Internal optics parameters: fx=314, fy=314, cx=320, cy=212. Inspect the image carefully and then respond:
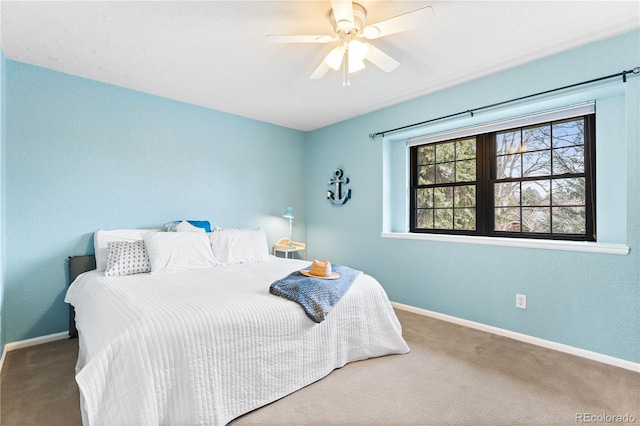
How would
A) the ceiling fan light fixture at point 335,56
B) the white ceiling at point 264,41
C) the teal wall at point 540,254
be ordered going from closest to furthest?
1. the white ceiling at point 264,41
2. the ceiling fan light fixture at point 335,56
3. the teal wall at point 540,254

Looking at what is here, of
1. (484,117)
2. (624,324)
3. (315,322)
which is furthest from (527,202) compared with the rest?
(315,322)

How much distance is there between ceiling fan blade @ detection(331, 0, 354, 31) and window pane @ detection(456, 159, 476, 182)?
2.12m

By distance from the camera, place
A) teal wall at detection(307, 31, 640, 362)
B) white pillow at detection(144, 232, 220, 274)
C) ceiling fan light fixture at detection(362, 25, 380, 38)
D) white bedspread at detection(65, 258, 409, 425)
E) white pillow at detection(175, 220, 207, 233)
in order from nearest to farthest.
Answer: white bedspread at detection(65, 258, 409, 425)
ceiling fan light fixture at detection(362, 25, 380, 38)
teal wall at detection(307, 31, 640, 362)
white pillow at detection(144, 232, 220, 274)
white pillow at detection(175, 220, 207, 233)

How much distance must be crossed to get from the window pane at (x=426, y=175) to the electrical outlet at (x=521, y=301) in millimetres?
1499

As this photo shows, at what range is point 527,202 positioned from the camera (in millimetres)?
2947

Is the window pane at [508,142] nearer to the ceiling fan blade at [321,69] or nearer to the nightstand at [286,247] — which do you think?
the ceiling fan blade at [321,69]

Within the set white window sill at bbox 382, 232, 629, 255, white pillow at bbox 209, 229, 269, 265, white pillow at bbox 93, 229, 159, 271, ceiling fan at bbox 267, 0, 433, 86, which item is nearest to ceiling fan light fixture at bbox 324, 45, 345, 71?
ceiling fan at bbox 267, 0, 433, 86

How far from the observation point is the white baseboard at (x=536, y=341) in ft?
7.36

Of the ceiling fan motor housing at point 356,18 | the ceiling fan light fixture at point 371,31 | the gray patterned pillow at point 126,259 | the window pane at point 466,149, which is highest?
the ceiling fan motor housing at point 356,18

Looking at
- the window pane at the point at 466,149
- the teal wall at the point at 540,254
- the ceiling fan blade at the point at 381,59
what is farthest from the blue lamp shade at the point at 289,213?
the ceiling fan blade at the point at 381,59

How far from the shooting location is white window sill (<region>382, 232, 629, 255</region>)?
7.52 feet

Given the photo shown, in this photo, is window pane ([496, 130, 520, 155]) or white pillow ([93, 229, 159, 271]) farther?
window pane ([496, 130, 520, 155])

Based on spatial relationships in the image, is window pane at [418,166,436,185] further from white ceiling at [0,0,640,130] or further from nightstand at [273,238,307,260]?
nightstand at [273,238,307,260]

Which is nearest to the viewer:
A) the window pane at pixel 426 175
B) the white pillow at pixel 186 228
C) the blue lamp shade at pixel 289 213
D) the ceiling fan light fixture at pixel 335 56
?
the ceiling fan light fixture at pixel 335 56
